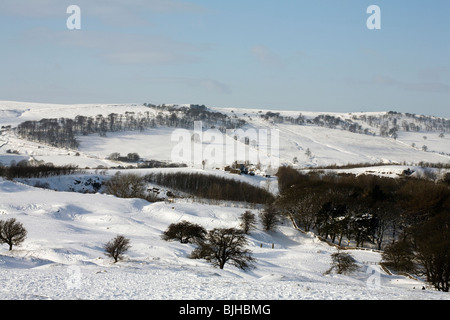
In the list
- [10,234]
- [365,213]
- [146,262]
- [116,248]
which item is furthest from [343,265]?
[10,234]

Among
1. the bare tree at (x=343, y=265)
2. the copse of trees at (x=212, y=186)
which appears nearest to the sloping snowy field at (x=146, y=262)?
the bare tree at (x=343, y=265)

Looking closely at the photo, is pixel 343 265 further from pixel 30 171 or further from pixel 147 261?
pixel 30 171

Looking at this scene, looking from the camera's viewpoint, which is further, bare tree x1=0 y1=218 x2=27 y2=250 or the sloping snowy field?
bare tree x1=0 y1=218 x2=27 y2=250

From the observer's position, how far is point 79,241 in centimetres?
3912

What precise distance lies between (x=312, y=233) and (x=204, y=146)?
3981 inches

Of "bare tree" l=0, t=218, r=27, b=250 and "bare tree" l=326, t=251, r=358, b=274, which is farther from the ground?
"bare tree" l=0, t=218, r=27, b=250

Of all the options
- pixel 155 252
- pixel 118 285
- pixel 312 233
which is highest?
pixel 118 285

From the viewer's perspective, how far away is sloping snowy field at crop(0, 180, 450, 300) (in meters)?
18.4

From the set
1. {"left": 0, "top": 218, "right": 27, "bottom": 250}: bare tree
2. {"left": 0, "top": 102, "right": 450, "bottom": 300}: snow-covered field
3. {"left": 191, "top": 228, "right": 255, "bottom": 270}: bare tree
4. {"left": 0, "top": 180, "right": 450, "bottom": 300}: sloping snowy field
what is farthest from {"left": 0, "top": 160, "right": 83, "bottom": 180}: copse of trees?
{"left": 191, "top": 228, "right": 255, "bottom": 270}: bare tree

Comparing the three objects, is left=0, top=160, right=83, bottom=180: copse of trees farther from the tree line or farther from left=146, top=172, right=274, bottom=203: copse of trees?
the tree line

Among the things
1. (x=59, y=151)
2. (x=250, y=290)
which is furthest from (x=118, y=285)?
(x=59, y=151)

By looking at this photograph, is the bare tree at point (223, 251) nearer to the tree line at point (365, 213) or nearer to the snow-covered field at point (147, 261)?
the snow-covered field at point (147, 261)

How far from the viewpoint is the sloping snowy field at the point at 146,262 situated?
1844 centimetres
